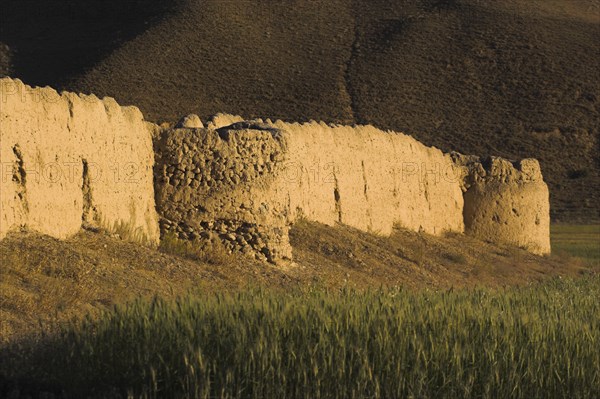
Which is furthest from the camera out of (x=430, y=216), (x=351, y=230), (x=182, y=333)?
(x=430, y=216)

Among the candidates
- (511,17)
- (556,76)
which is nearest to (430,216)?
(556,76)

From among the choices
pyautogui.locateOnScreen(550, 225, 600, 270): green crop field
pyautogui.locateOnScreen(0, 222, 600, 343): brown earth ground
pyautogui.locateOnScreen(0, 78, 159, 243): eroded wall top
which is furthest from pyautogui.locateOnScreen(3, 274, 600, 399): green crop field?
pyautogui.locateOnScreen(550, 225, 600, 270): green crop field

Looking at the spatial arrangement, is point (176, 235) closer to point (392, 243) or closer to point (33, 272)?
point (33, 272)

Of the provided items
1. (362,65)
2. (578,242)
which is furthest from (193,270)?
(362,65)

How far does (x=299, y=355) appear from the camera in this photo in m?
9.34

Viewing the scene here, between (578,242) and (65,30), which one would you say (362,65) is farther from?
(578,242)

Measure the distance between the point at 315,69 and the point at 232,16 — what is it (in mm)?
8453

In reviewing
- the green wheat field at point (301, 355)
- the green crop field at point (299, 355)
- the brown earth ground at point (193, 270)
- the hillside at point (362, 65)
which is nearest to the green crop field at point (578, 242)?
the hillside at point (362, 65)

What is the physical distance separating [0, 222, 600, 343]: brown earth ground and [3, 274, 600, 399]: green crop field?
521 millimetres

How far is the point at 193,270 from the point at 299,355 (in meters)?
6.25

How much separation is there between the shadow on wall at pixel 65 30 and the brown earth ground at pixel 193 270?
4103 cm

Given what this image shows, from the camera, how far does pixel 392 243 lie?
78.8 feet

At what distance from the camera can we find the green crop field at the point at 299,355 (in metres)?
9.01

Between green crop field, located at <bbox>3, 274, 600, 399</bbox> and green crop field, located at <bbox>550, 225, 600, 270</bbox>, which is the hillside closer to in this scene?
green crop field, located at <bbox>550, 225, 600, 270</bbox>
